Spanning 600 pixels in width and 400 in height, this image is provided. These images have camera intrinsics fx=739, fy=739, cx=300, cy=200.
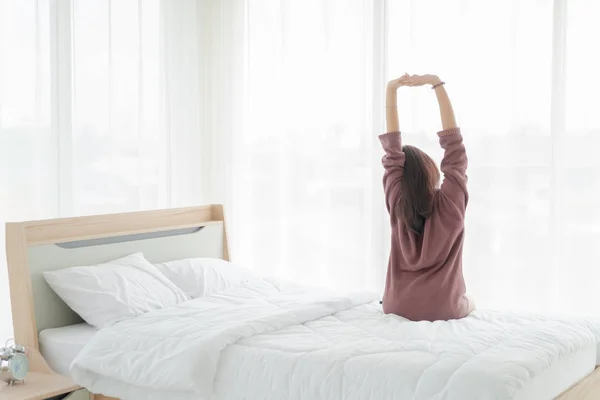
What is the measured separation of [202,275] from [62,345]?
761mm

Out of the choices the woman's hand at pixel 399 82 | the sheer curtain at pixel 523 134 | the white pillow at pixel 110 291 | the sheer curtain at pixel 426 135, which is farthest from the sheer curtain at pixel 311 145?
the white pillow at pixel 110 291

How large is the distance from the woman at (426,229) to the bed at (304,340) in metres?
0.11

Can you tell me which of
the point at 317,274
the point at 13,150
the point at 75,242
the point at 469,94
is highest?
the point at 469,94

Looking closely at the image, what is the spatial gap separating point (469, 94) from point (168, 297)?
1.69 metres

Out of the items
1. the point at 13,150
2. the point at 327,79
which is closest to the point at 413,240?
the point at 327,79

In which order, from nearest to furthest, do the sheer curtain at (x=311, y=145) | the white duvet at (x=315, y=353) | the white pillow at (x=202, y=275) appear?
the white duvet at (x=315, y=353) < the white pillow at (x=202, y=275) < the sheer curtain at (x=311, y=145)

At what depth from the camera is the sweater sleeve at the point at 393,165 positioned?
2.80 metres

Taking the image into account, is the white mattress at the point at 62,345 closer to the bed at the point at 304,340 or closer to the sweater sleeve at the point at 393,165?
the bed at the point at 304,340

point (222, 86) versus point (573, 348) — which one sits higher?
point (222, 86)

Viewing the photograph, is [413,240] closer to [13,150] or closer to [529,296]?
[529,296]

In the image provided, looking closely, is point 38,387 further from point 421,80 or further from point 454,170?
point 421,80

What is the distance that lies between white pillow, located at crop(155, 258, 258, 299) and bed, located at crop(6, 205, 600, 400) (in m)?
0.13

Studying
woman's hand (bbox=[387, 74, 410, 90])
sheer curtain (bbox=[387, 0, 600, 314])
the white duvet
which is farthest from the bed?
woman's hand (bbox=[387, 74, 410, 90])

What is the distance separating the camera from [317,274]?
406cm
